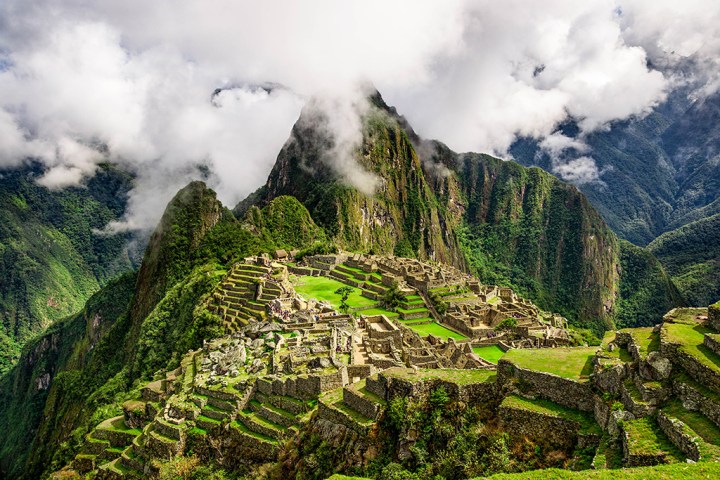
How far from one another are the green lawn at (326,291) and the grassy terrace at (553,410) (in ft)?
146

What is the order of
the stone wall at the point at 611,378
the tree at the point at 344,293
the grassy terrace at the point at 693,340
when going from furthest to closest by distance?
the tree at the point at 344,293 → the stone wall at the point at 611,378 → the grassy terrace at the point at 693,340

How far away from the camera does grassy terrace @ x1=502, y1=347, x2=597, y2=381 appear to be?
16.3 m

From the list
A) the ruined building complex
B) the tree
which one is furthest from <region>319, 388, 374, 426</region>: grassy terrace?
the tree

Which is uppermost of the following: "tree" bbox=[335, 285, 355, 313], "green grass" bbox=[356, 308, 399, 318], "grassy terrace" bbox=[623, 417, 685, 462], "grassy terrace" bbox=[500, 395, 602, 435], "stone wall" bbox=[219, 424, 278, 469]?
"tree" bbox=[335, 285, 355, 313]

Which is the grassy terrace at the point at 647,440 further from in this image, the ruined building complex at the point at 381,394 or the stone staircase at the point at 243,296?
the stone staircase at the point at 243,296

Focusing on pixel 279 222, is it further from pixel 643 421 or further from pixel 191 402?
pixel 643 421

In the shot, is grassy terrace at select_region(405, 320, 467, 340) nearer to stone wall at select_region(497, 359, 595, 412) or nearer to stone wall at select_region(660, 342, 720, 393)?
stone wall at select_region(497, 359, 595, 412)

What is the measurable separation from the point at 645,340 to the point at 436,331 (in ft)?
138

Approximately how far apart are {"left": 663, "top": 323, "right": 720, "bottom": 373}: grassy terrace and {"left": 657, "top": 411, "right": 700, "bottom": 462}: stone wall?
1.81 m

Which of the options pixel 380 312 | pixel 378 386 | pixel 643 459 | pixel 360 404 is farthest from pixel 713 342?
pixel 380 312

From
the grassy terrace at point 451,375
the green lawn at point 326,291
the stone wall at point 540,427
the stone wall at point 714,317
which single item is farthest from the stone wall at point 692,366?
the green lawn at point 326,291

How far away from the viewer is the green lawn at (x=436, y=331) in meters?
55.9

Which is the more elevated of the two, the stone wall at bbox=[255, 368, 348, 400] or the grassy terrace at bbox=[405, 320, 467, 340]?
the grassy terrace at bbox=[405, 320, 467, 340]

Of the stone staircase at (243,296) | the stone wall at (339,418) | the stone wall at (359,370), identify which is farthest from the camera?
A: the stone staircase at (243,296)
